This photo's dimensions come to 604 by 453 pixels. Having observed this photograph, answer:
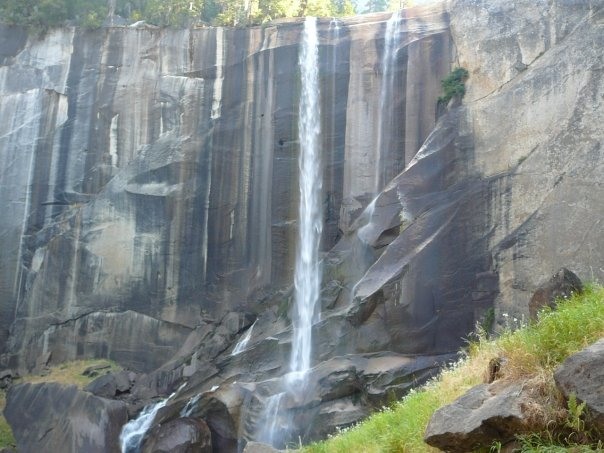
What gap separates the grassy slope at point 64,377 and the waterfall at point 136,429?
9.87 ft

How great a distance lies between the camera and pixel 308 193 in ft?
76.5

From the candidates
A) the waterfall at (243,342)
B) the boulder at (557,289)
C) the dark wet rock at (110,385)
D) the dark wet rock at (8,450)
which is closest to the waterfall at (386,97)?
the waterfall at (243,342)

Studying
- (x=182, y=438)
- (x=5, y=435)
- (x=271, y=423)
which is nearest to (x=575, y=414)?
(x=271, y=423)

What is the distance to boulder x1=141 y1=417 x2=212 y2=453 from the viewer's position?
16.6 m

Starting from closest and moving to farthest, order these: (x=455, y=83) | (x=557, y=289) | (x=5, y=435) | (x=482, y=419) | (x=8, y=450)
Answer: (x=482, y=419), (x=557, y=289), (x=8, y=450), (x=455, y=83), (x=5, y=435)

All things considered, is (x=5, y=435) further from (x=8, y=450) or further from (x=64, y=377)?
(x=64, y=377)

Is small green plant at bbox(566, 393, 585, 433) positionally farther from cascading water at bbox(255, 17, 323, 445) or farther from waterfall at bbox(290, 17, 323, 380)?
waterfall at bbox(290, 17, 323, 380)

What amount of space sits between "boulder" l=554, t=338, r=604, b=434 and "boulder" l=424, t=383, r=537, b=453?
0.39 meters

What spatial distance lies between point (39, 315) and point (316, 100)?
12270mm

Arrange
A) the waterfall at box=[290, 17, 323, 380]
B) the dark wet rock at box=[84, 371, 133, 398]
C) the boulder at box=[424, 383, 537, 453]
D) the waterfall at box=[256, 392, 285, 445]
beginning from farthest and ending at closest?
the dark wet rock at box=[84, 371, 133, 398] → the waterfall at box=[290, 17, 323, 380] → the waterfall at box=[256, 392, 285, 445] → the boulder at box=[424, 383, 537, 453]

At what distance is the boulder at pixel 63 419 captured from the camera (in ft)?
62.2

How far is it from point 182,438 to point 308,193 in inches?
374

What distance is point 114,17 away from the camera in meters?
28.5

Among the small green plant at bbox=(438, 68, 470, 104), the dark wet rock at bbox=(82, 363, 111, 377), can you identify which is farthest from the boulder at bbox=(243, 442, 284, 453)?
the dark wet rock at bbox=(82, 363, 111, 377)
